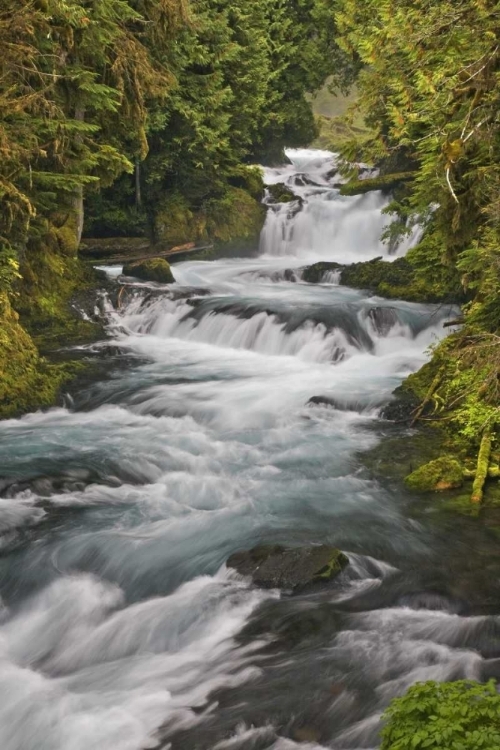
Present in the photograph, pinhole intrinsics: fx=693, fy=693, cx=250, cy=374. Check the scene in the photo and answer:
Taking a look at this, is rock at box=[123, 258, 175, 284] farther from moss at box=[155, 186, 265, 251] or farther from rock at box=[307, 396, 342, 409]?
rock at box=[307, 396, 342, 409]

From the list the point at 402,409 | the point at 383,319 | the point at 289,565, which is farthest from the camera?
the point at 383,319

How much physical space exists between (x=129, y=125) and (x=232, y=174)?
29.4 ft

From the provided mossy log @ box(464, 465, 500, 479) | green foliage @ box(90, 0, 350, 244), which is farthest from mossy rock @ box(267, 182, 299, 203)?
mossy log @ box(464, 465, 500, 479)

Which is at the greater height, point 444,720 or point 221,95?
point 221,95

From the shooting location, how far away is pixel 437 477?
330 inches

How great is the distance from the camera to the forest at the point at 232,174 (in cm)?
755

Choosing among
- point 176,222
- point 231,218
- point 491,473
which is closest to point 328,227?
point 231,218

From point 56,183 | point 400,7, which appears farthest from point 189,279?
point 400,7

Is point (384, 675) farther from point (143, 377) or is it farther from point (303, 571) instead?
point (143, 377)

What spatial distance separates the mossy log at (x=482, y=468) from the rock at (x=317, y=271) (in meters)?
12.5

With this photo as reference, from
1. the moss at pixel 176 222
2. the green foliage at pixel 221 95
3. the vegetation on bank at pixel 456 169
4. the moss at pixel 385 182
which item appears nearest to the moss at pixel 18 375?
the vegetation on bank at pixel 456 169

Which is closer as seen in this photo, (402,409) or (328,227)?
(402,409)

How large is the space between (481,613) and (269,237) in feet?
70.9

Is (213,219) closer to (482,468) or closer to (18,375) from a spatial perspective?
(18,375)
